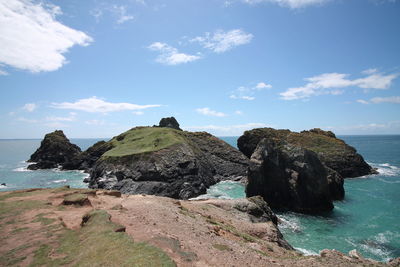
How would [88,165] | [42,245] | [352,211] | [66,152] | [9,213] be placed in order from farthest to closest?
[66,152], [88,165], [352,211], [9,213], [42,245]

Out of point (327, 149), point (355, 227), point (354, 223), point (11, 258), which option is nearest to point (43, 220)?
point (11, 258)

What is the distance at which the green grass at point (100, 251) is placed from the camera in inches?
539

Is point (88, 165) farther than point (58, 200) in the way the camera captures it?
Yes

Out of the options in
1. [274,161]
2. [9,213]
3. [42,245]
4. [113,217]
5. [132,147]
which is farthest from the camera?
[132,147]

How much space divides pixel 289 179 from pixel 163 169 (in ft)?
104

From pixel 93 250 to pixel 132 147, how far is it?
233ft

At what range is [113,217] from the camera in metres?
21.4

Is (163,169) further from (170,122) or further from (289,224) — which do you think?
(170,122)

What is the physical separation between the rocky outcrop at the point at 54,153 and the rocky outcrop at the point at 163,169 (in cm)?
4481

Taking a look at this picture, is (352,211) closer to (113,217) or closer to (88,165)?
(113,217)

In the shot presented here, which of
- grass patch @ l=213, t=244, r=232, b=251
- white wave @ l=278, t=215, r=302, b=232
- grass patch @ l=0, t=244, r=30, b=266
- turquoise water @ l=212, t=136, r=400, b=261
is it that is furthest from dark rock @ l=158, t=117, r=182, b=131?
grass patch @ l=0, t=244, r=30, b=266

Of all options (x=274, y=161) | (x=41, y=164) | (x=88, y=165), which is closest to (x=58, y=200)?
(x=274, y=161)

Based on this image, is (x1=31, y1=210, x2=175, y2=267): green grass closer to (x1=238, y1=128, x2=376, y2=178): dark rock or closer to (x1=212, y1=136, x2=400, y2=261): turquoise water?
(x1=212, y1=136, x2=400, y2=261): turquoise water

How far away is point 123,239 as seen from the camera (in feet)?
53.3
